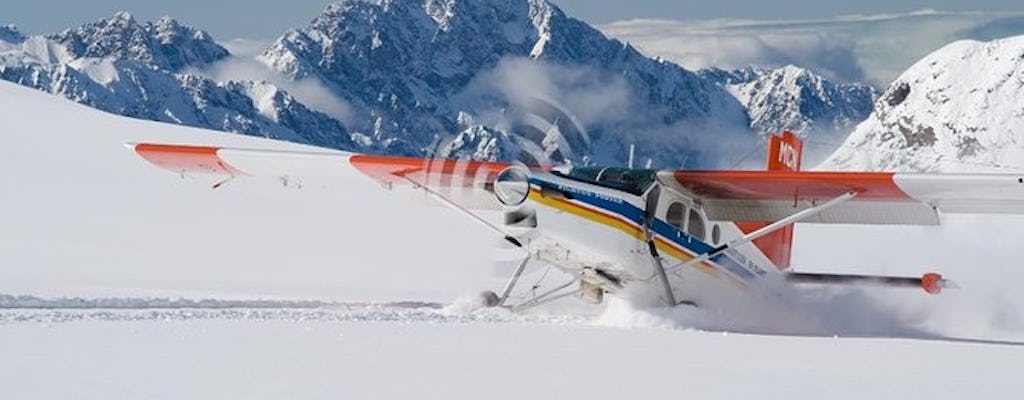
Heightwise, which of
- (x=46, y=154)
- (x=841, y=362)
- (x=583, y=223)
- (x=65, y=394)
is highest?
(x=46, y=154)

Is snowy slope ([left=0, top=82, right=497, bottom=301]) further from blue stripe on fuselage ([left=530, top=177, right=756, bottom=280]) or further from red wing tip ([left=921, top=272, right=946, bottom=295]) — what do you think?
red wing tip ([left=921, top=272, right=946, bottom=295])

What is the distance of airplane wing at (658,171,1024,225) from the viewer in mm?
14891

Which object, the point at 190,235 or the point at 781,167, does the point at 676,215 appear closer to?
the point at 781,167

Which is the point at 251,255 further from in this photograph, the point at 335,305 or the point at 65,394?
the point at 65,394

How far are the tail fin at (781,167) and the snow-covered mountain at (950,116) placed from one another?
129707 millimetres

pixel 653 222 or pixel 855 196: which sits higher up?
pixel 855 196

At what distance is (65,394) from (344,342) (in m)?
3.52

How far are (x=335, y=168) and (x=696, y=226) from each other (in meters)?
5.20

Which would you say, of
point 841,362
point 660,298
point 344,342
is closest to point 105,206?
point 660,298

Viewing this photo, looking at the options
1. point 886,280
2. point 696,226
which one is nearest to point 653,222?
point 696,226

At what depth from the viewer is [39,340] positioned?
34.8ft

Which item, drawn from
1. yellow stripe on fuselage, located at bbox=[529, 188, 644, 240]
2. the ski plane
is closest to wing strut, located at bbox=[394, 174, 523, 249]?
the ski plane

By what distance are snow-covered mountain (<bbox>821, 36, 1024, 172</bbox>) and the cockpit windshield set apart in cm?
13517

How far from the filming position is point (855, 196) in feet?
52.2
